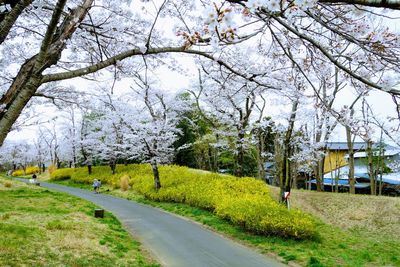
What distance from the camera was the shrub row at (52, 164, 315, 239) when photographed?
10493mm

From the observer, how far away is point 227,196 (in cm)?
1491

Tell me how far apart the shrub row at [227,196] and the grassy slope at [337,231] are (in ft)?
1.14

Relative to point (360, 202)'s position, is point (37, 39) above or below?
above

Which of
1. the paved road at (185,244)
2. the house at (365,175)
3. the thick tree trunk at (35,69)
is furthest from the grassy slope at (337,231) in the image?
the thick tree trunk at (35,69)

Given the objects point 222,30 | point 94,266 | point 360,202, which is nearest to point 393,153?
point 360,202

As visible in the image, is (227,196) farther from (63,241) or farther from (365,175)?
(365,175)

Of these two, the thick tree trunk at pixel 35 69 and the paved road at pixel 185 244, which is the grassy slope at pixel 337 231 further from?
the thick tree trunk at pixel 35 69

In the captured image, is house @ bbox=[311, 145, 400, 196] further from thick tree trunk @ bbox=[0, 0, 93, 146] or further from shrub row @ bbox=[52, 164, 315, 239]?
thick tree trunk @ bbox=[0, 0, 93, 146]

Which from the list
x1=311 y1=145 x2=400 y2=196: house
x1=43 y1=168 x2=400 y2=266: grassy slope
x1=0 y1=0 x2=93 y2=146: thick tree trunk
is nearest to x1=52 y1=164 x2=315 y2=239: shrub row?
x1=43 y1=168 x2=400 y2=266: grassy slope

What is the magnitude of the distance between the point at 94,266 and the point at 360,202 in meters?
15.4

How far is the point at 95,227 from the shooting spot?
34.8ft

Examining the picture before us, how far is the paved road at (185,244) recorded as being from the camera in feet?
27.1

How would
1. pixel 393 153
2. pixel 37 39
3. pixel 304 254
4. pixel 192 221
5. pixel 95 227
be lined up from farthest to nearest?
1. pixel 393 153
2. pixel 192 221
3. pixel 95 227
4. pixel 304 254
5. pixel 37 39

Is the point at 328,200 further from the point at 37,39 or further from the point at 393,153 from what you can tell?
the point at 37,39
